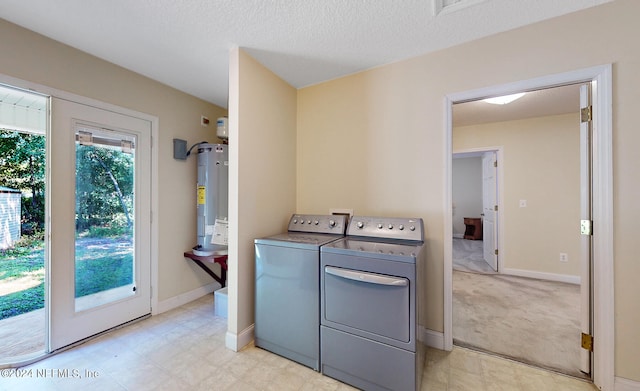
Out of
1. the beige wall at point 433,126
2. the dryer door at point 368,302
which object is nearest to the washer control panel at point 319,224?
the beige wall at point 433,126

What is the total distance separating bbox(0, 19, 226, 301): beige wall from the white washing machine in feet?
4.45

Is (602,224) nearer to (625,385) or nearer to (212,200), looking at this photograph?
(625,385)

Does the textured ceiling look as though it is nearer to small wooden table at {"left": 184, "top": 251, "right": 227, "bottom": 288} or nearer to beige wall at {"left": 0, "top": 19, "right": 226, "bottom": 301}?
beige wall at {"left": 0, "top": 19, "right": 226, "bottom": 301}

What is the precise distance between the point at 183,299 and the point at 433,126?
3203 millimetres

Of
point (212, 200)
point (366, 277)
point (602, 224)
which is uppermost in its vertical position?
point (212, 200)

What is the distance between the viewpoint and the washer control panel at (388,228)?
1.84 metres

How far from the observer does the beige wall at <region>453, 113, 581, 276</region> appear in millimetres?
3488

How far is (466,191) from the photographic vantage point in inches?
289

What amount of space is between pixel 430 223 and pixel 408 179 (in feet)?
1.38

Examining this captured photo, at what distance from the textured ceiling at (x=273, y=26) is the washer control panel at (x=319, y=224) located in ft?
4.72

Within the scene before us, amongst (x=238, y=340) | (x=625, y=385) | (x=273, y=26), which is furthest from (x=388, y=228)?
(x=273, y=26)

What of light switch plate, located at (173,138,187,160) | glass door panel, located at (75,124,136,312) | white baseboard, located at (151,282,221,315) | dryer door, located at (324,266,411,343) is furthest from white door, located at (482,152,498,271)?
glass door panel, located at (75,124,136,312)

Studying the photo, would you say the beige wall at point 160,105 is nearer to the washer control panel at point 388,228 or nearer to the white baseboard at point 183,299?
the white baseboard at point 183,299

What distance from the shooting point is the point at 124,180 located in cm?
237
